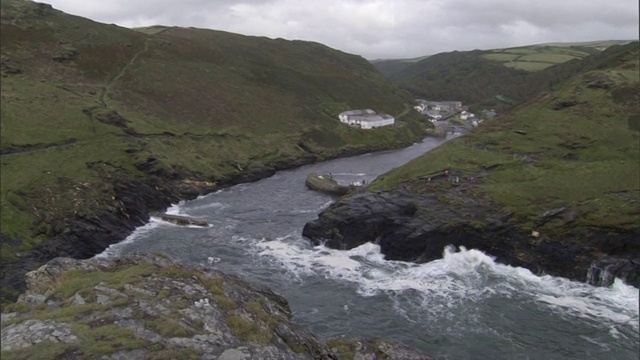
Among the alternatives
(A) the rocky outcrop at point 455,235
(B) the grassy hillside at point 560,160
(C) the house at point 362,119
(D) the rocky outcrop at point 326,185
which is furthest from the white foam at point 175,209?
(C) the house at point 362,119

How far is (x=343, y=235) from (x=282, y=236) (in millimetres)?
8192

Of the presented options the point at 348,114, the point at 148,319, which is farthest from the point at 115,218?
the point at 348,114

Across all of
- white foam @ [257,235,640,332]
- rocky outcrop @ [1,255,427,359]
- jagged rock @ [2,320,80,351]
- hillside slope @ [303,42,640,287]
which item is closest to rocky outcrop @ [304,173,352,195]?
hillside slope @ [303,42,640,287]

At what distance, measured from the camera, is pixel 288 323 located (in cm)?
2434

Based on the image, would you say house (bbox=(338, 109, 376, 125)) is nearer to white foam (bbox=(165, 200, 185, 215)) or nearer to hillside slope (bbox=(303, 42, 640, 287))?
hillside slope (bbox=(303, 42, 640, 287))

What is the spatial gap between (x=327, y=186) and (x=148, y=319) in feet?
211

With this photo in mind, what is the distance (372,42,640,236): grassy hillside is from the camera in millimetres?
50750

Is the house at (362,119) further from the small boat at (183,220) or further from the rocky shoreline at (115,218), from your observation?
the small boat at (183,220)

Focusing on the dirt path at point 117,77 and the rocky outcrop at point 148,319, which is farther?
the dirt path at point 117,77

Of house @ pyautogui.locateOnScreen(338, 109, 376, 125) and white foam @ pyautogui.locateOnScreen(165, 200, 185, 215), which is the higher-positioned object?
house @ pyautogui.locateOnScreen(338, 109, 376, 125)

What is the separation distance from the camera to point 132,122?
308 ft

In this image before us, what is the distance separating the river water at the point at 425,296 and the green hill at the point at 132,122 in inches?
369

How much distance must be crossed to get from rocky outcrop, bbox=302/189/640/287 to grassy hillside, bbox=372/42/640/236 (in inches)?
53.5

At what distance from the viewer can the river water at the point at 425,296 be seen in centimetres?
3381
